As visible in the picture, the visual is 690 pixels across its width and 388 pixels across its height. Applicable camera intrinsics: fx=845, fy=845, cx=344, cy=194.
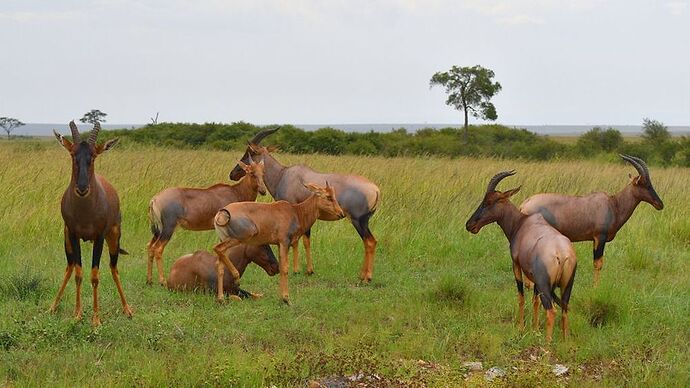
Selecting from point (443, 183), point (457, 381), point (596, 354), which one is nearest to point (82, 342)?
point (457, 381)

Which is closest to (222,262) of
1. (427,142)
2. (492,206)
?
(492,206)

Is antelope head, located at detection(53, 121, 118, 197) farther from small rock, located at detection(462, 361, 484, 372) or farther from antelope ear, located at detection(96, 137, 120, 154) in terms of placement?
small rock, located at detection(462, 361, 484, 372)

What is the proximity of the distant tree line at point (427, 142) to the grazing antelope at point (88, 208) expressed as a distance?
2270 centimetres

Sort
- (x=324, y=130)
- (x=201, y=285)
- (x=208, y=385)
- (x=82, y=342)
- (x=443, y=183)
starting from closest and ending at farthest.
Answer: (x=208, y=385) → (x=82, y=342) → (x=201, y=285) → (x=443, y=183) → (x=324, y=130)

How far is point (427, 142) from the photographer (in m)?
35.1

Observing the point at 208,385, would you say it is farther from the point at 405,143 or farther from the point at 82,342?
the point at 405,143

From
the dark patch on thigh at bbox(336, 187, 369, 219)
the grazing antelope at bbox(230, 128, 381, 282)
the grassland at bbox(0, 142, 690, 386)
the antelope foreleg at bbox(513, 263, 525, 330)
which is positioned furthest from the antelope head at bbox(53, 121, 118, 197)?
the antelope foreleg at bbox(513, 263, 525, 330)

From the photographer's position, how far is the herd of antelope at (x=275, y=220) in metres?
6.73

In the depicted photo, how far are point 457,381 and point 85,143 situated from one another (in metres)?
3.36

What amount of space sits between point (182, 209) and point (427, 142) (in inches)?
1052

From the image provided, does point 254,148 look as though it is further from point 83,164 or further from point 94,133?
point 83,164

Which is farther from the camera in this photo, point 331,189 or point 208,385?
point 331,189

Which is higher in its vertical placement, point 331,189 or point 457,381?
point 331,189

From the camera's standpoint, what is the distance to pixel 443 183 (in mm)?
15703
